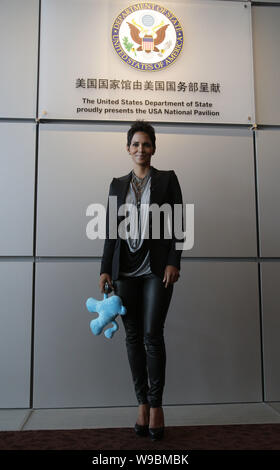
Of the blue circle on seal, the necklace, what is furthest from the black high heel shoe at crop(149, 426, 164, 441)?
the blue circle on seal

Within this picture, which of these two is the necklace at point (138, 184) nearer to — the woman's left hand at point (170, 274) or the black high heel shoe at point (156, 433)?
the woman's left hand at point (170, 274)

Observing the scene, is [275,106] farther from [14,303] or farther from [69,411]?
[69,411]

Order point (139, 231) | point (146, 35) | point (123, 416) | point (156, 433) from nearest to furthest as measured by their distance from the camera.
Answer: point (156, 433) < point (139, 231) < point (123, 416) < point (146, 35)

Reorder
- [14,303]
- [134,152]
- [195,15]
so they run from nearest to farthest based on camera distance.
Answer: [134,152]
[14,303]
[195,15]

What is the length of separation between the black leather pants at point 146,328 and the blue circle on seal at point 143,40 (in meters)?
1.55

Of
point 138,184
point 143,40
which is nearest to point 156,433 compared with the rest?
point 138,184

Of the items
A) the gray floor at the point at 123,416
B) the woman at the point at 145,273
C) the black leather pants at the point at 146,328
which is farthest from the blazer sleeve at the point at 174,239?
the gray floor at the point at 123,416

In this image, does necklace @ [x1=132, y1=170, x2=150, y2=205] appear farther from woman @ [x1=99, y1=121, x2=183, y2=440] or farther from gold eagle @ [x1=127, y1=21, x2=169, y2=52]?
gold eagle @ [x1=127, y1=21, x2=169, y2=52]

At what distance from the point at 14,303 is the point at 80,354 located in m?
0.54

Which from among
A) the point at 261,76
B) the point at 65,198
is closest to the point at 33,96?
the point at 65,198

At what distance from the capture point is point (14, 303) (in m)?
2.36

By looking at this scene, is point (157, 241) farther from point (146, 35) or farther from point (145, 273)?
point (146, 35)

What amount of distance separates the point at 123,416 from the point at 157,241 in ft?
3.65

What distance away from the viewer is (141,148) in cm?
187
